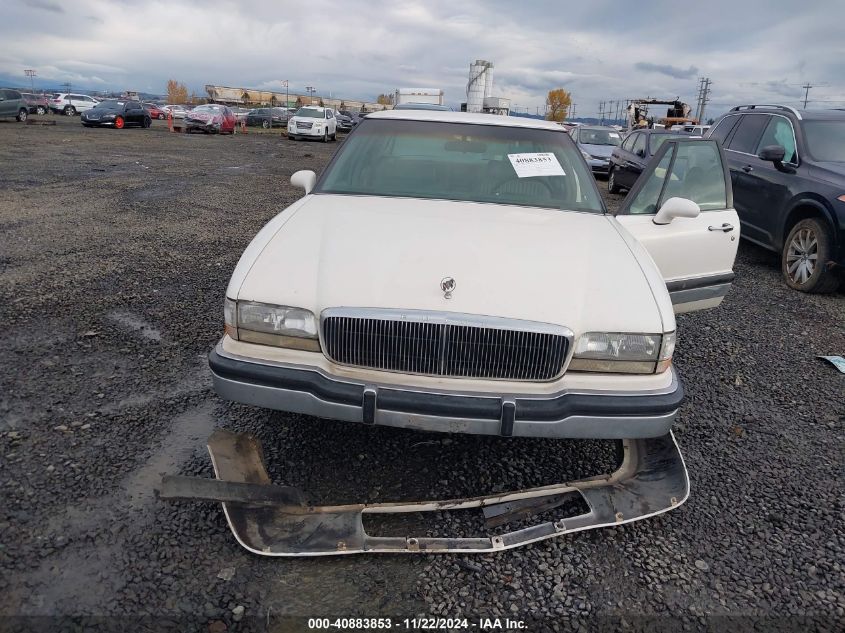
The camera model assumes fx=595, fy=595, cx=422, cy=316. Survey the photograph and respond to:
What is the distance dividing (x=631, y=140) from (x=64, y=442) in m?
12.0

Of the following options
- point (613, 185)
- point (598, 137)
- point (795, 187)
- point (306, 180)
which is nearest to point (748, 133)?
point (795, 187)

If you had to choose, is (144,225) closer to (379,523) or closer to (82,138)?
(379,523)

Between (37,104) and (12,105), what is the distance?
13708 mm

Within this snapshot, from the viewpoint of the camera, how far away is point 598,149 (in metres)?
17.4

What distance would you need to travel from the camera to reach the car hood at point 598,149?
17.0 m

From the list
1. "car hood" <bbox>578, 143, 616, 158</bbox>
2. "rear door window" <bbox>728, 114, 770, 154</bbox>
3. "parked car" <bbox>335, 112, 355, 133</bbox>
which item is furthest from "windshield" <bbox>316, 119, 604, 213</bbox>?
"parked car" <bbox>335, 112, 355, 133</bbox>

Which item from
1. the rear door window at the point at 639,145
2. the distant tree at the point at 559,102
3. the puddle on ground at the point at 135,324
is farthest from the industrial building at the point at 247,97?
the puddle on ground at the point at 135,324

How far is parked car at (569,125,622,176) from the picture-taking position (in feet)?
54.2

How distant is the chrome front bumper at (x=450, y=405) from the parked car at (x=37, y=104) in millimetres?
45506

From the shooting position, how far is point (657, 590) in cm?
227

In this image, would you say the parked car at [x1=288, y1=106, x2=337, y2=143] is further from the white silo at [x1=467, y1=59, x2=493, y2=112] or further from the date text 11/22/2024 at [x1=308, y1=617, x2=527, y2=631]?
the date text 11/22/2024 at [x1=308, y1=617, x2=527, y2=631]

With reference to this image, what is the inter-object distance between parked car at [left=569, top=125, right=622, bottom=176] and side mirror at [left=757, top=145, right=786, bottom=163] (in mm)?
9864

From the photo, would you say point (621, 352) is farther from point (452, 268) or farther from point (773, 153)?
point (773, 153)

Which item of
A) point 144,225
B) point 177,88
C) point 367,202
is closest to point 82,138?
point 144,225
